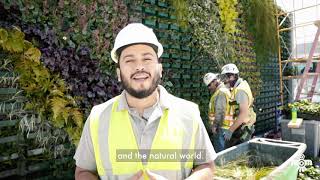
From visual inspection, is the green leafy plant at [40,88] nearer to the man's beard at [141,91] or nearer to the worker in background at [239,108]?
the man's beard at [141,91]

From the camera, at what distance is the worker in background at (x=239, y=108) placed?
5.02 meters

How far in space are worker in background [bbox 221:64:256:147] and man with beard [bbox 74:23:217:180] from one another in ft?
9.90

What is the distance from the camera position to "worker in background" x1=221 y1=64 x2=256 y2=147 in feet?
16.5

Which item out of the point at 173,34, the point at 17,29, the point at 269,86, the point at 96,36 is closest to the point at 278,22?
the point at 269,86

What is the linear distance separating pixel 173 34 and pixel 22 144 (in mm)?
3183

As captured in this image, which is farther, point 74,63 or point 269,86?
point 269,86

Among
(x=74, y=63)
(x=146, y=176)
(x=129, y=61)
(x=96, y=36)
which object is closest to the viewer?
→ (x=146, y=176)

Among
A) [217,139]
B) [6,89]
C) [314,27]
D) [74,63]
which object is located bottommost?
[217,139]

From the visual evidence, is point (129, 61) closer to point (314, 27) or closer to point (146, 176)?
point (146, 176)

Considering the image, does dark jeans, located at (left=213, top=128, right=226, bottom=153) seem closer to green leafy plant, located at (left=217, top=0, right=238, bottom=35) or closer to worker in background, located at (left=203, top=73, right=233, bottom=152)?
worker in background, located at (left=203, top=73, right=233, bottom=152)

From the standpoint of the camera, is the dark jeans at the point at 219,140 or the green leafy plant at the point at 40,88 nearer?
the green leafy plant at the point at 40,88

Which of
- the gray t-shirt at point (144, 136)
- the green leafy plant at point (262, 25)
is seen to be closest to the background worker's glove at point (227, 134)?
the gray t-shirt at point (144, 136)

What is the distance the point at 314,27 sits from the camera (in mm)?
9719

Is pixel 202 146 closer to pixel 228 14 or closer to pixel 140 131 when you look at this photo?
pixel 140 131
